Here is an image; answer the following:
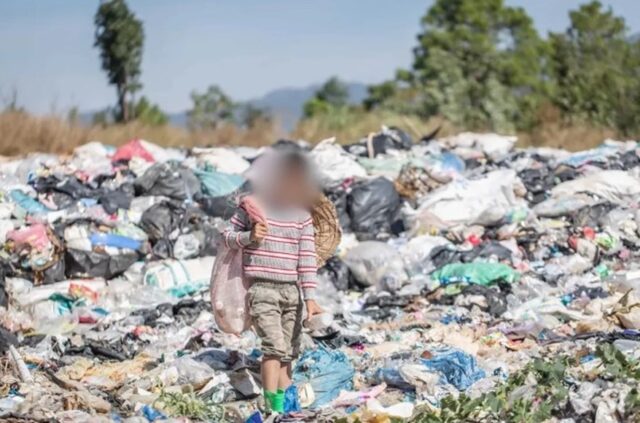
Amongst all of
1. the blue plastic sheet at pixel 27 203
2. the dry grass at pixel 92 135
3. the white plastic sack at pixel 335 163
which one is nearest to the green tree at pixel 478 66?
the dry grass at pixel 92 135

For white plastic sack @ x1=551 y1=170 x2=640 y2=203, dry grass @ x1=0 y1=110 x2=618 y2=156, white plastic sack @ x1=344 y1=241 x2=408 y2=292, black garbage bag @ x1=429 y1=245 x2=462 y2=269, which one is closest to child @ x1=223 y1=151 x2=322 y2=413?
white plastic sack @ x1=344 y1=241 x2=408 y2=292

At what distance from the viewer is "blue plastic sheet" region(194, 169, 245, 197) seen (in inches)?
406

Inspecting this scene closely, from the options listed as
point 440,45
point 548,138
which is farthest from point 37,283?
point 440,45

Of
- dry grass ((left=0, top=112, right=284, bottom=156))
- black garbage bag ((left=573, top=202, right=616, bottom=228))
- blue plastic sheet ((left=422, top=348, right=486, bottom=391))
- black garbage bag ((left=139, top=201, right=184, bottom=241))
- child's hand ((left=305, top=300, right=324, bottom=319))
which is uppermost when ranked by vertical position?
dry grass ((left=0, top=112, right=284, bottom=156))

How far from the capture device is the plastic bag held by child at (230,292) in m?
5.07

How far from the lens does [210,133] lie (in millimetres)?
17000

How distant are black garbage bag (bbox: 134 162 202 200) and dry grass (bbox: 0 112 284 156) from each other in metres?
3.56

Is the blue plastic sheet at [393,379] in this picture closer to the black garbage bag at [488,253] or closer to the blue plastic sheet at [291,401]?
the blue plastic sheet at [291,401]

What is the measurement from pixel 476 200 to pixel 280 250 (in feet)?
17.1

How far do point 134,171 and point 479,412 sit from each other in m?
7.28

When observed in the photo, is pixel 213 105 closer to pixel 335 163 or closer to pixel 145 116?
pixel 145 116

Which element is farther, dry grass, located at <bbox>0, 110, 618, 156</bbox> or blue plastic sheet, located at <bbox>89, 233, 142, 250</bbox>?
dry grass, located at <bbox>0, 110, 618, 156</bbox>

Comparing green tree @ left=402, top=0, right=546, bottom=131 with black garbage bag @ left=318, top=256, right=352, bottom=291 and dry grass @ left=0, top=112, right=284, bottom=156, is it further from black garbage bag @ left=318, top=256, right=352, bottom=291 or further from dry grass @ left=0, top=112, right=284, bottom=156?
black garbage bag @ left=318, top=256, right=352, bottom=291

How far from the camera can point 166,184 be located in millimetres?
10125
